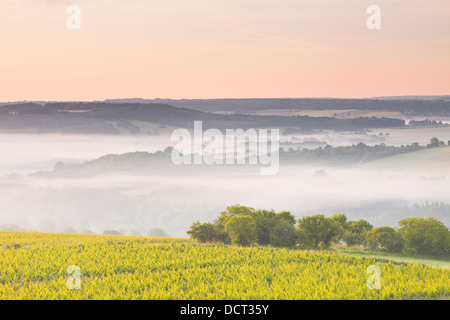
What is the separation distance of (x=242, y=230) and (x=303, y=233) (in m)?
4.50

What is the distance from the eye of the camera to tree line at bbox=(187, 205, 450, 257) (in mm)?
34656

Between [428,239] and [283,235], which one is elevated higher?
[283,235]

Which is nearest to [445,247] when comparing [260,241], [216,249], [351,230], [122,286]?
[351,230]

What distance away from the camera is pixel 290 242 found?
3472cm

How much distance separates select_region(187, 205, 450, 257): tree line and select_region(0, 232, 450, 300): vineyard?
2.28m

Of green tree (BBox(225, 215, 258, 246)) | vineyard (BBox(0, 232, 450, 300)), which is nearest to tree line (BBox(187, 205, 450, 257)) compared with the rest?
green tree (BBox(225, 215, 258, 246))

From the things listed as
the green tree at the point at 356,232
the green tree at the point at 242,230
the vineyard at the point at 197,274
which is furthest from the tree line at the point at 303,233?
the vineyard at the point at 197,274

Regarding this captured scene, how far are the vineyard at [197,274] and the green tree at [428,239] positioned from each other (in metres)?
8.68

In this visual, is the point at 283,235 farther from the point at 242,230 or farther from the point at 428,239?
the point at 428,239

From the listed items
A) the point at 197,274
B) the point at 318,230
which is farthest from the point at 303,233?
the point at 197,274

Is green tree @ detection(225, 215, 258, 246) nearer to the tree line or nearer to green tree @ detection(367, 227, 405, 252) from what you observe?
the tree line

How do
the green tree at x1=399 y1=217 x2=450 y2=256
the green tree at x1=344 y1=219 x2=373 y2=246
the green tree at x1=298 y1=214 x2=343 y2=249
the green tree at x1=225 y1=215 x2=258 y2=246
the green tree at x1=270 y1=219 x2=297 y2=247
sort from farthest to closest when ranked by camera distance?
the green tree at x1=344 y1=219 x2=373 y2=246, the green tree at x1=298 y1=214 x2=343 y2=249, the green tree at x1=399 y1=217 x2=450 y2=256, the green tree at x1=270 y1=219 x2=297 y2=247, the green tree at x1=225 y1=215 x2=258 y2=246

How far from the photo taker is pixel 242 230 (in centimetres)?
3434
